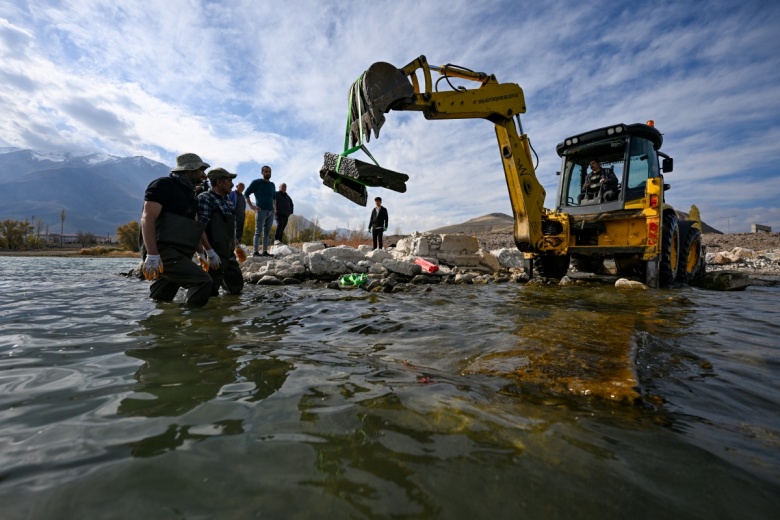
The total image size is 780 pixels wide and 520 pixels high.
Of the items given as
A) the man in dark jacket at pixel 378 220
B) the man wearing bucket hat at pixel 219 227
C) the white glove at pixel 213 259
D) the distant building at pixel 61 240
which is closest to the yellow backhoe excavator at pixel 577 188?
the man wearing bucket hat at pixel 219 227

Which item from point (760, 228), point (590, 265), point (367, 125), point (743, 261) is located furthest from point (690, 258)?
Result: point (760, 228)

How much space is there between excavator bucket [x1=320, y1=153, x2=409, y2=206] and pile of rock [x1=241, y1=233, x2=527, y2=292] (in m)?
1.99

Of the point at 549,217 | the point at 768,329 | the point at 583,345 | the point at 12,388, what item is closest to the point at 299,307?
the point at 12,388

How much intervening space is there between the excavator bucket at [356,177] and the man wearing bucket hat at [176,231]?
1479 mm

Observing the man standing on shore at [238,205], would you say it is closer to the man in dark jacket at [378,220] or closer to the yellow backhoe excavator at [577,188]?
the man in dark jacket at [378,220]

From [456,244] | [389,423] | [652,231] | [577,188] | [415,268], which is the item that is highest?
[577,188]

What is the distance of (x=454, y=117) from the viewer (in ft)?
20.7

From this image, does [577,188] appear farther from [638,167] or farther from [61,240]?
[61,240]

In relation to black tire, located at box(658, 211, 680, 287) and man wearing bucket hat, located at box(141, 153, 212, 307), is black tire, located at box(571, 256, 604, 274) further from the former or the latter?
man wearing bucket hat, located at box(141, 153, 212, 307)

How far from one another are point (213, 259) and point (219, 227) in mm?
558

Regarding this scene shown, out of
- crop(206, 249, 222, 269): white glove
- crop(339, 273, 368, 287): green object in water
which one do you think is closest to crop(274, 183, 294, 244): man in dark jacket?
crop(339, 273, 368, 287): green object in water

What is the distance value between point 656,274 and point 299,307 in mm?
6104

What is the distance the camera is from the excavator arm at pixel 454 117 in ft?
15.4

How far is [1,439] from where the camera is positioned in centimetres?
129
